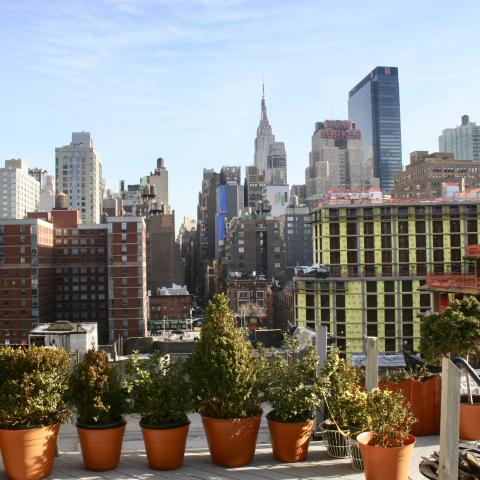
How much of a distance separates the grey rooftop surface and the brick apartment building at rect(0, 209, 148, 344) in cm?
8840

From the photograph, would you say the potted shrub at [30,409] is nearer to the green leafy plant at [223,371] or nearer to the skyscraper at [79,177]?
the green leafy plant at [223,371]

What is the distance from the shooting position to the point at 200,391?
384 inches

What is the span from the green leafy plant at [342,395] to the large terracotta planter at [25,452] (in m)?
4.33

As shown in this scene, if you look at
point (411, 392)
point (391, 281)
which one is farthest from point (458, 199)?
point (411, 392)

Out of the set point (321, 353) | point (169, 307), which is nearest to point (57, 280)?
point (169, 307)

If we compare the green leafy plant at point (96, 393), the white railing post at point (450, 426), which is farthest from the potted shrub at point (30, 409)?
the white railing post at point (450, 426)

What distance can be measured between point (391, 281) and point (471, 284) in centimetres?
3940

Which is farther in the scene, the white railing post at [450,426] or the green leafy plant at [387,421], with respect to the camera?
the green leafy plant at [387,421]

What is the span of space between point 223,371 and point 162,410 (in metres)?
1.12

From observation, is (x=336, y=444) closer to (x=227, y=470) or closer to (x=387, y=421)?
(x=387, y=421)

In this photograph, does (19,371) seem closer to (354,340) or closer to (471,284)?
(471,284)

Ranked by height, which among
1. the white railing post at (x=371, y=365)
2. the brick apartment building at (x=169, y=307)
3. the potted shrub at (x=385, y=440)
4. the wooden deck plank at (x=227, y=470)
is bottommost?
the brick apartment building at (x=169, y=307)

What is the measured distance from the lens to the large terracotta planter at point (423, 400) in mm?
10969

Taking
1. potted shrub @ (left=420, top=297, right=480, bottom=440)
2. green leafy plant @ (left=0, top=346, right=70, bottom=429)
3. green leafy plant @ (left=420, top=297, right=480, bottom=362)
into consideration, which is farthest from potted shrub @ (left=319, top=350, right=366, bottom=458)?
green leafy plant @ (left=420, top=297, right=480, bottom=362)
